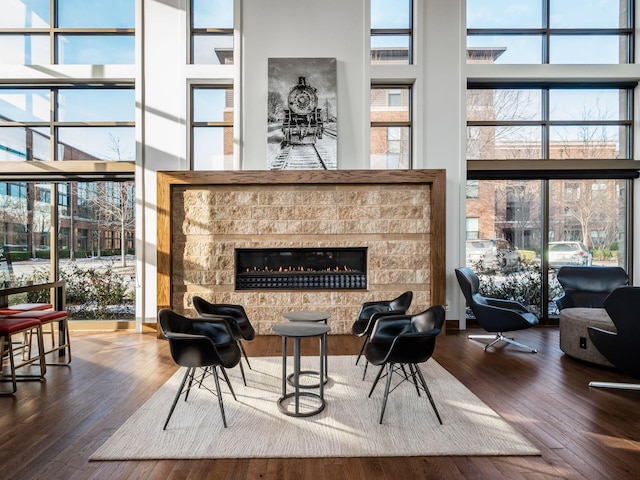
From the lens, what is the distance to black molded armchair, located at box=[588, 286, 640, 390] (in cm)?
312

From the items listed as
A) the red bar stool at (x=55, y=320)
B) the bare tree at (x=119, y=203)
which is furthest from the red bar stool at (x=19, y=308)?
the bare tree at (x=119, y=203)

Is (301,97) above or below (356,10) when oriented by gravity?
below

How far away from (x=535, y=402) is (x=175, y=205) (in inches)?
212

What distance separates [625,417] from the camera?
9.69 ft

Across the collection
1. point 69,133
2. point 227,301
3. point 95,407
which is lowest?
point 95,407

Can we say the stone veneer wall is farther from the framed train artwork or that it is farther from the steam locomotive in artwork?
the steam locomotive in artwork

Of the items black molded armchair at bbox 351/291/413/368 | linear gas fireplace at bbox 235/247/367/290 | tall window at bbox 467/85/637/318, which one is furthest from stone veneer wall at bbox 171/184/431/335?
tall window at bbox 467/85/637/318

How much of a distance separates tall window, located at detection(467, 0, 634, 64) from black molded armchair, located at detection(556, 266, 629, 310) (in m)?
3.70

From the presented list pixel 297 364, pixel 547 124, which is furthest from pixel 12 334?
pixel 547 124

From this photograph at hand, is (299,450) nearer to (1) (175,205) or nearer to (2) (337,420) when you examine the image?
(2) (337,420)

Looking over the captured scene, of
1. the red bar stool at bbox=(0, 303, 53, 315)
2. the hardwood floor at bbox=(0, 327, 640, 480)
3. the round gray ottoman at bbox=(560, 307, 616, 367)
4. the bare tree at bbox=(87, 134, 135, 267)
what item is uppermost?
the bare tree at bbox=(87, 134, 135, 267)

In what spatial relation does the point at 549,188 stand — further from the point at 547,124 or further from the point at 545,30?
the point at 545,30

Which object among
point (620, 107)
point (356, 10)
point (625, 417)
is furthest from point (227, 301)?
point (620, 107)

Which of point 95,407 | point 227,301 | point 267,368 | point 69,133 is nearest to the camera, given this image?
point 95,407
